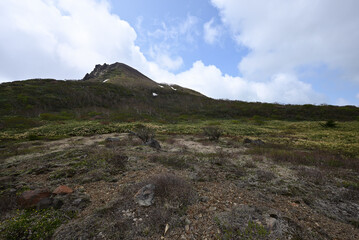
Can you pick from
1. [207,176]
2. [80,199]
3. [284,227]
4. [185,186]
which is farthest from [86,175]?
[284,227]

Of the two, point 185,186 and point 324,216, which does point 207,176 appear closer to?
point 185,186

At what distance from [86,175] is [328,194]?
34.4 feet

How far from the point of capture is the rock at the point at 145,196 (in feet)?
14.2

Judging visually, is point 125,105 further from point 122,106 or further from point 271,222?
point 271,222

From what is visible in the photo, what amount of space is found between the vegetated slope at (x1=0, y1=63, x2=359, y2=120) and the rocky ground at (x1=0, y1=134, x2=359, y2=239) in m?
40.1

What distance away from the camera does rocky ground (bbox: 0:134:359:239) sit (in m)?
3.40

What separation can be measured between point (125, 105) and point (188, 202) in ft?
211

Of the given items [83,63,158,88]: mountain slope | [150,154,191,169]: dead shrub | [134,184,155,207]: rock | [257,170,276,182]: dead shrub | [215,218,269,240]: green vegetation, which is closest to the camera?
[215,218,269,240]: green vegetation

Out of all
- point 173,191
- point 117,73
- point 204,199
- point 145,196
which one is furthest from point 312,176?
point 117,73

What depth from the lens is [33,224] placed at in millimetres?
3402

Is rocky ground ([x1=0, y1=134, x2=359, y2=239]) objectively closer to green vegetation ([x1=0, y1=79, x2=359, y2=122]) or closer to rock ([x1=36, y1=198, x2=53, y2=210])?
rock ([x1=36, y1=198, x2=53, y2=210])

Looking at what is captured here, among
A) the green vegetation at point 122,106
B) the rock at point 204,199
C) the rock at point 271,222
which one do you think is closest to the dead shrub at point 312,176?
the rock at point 271,222

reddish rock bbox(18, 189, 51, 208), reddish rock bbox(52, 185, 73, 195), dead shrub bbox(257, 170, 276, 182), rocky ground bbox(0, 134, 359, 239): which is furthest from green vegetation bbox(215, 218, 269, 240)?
reddish rock bbox(18, 189, 51, 208)

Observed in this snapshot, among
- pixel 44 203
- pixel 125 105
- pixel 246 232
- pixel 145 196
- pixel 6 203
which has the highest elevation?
pixel 125 105
